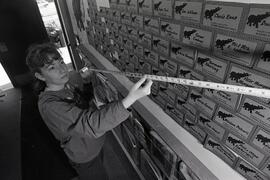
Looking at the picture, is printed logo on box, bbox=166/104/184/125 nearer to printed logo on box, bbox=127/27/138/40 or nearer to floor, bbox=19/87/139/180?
printed logo on box, bbox=127/27/138/40

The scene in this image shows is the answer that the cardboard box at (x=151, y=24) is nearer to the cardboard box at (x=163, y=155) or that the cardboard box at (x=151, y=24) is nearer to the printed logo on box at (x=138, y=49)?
the printed logo on box at (x=138, y=49)

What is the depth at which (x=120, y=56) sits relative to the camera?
1.46 m

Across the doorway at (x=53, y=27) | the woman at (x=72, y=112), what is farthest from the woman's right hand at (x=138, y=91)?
the doorway at (x=53, y=27)

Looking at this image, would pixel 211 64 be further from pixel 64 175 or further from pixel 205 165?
pixel 64 175

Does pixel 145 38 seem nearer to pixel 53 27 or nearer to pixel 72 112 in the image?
pixel 72 112

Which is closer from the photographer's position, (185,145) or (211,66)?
(211,66)

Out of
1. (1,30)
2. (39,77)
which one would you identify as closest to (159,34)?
(39,77)

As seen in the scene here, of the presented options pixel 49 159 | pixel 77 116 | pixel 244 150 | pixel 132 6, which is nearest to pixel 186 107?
pixel 244 150

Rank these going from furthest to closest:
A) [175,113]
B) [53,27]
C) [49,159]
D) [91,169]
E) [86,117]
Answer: [53,27] < [49,159] < [91,169] < [175,113] < [86,117]

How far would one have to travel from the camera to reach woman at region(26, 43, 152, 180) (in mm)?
777

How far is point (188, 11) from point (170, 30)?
137mm

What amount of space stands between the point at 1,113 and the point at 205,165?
138 inches

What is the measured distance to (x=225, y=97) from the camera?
2.12ft

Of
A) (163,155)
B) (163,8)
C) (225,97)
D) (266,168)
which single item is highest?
(163,8)
